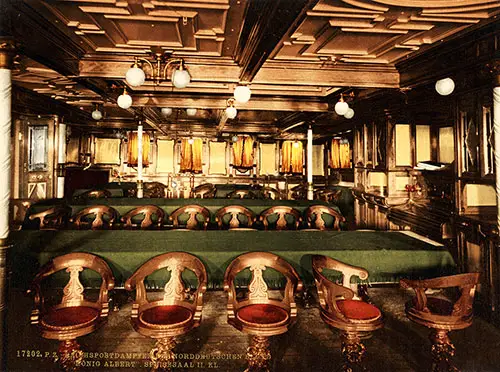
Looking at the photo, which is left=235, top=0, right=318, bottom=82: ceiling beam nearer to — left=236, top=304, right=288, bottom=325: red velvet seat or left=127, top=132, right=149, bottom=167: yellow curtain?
left=236, top=304, right=288, bottom=325: red velvet seat

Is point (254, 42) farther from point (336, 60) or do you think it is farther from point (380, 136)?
point (380, 136)

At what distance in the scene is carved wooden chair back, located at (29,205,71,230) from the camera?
494 cm

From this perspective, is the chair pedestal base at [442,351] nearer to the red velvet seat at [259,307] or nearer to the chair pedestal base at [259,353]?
the red velvet seat at [259,307]

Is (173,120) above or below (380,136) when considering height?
above

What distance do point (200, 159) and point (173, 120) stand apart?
2212 millimetres

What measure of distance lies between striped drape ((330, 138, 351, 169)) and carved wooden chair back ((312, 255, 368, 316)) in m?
9.29

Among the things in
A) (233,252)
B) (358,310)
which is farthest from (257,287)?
(358,310)

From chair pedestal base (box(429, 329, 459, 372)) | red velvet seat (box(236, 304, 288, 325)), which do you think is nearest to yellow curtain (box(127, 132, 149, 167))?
red velvet seat (box(236, 304, 288, 325))

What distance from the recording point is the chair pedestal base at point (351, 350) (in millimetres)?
2729

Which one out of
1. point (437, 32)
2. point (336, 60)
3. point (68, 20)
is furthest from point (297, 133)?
point (68, 20)

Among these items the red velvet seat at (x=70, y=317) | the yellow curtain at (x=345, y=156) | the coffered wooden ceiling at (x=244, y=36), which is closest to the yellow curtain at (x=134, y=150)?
the coffered wooden ceiling at (x=244, y=36)

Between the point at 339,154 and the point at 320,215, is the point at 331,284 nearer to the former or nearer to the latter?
the point at 320,215

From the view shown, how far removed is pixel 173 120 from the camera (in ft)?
38.1

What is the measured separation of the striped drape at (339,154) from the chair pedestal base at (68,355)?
10428mm
